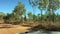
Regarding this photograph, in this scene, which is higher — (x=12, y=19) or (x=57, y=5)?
(x=57, y=5)

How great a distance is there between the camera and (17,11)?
39.6m

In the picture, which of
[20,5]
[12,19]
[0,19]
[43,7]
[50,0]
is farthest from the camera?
[0,19]

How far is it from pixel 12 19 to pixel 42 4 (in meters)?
19.8

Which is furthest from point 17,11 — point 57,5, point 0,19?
point 0,19

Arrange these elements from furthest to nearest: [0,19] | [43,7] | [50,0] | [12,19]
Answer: [0,19], [12,19], [43,7], [50,0]

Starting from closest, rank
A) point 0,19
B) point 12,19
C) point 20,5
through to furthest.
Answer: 1. point 20,5
2. point 12,19
3. point 0,19

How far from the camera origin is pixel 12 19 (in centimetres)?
4500

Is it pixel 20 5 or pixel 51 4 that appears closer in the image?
pixel 51 4

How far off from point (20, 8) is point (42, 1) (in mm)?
12521

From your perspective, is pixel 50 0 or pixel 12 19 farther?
pixel 12 19

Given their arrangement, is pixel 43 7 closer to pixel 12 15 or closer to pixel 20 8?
pixel 20 8

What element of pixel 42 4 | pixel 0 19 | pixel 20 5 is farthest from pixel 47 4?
pixel 0 19

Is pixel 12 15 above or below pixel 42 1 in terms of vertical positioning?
below

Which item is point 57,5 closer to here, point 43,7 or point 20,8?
point 43,7
